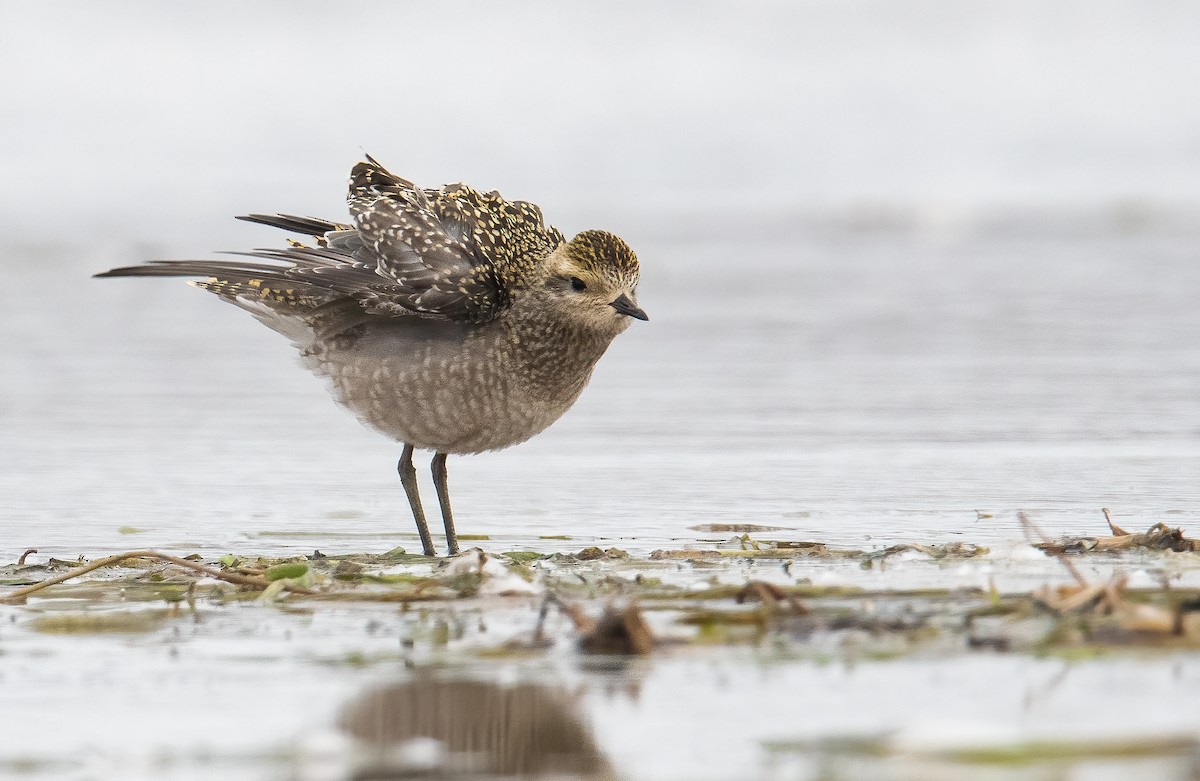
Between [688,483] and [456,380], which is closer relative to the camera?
[456,380]

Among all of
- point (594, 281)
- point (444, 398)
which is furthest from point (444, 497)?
point (594, 281)

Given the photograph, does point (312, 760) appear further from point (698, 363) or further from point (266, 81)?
point (266, 81)

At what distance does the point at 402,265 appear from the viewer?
7.13 m

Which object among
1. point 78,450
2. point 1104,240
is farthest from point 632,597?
point 1104,240

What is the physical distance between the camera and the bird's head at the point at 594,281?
272 inches

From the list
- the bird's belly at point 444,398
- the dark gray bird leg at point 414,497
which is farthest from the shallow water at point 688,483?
the bird's belly at point 444,398

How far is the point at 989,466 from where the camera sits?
338 inches

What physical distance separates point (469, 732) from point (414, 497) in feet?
11.0

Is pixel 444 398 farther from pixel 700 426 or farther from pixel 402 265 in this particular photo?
pixel 700 426

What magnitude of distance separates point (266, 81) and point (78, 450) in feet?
59.0

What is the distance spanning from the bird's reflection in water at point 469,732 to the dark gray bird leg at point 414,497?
261 centimetres

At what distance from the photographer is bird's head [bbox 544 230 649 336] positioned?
6.91 metres

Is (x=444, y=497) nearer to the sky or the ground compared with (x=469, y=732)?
nearer to the sky

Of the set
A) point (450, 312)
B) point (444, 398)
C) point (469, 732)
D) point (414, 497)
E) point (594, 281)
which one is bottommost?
point (469, 732)
